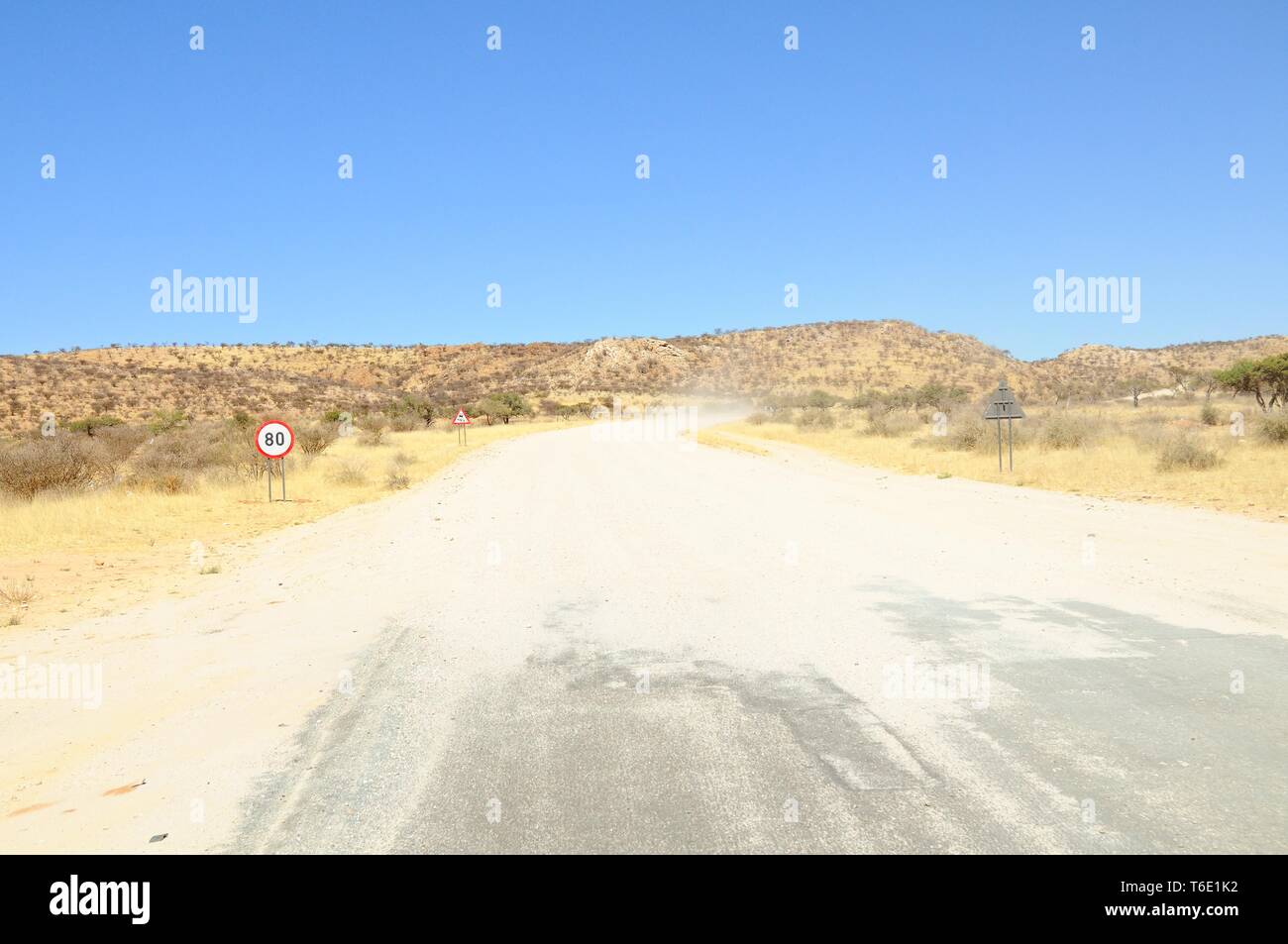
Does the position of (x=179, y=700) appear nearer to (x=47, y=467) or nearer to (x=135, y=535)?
(x=135, y=535)

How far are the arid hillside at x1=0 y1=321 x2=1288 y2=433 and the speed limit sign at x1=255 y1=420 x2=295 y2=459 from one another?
51.6 meters

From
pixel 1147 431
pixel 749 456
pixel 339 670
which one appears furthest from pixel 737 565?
pixel 1147 431

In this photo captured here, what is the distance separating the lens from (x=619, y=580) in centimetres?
931

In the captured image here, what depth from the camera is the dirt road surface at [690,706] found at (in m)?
3.72

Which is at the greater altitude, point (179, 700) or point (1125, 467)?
point (1125, 467)

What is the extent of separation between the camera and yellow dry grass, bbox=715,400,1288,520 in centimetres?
1588

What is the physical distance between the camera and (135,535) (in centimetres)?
1408
